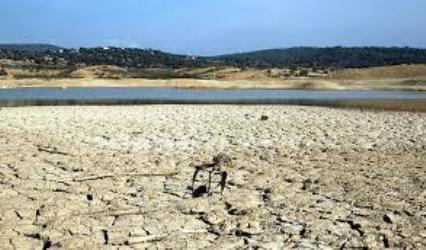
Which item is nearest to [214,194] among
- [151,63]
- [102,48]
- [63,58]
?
[151,63]

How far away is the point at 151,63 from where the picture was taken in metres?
135

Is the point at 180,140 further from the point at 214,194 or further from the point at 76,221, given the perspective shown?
the point at 76,221

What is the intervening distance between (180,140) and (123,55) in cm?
13653

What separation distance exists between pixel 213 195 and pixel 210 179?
51cm

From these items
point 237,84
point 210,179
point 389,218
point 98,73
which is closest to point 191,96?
point 237,84

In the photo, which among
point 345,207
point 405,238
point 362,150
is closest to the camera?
point 405,238

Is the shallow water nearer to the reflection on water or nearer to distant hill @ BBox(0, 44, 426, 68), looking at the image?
the reflection on water

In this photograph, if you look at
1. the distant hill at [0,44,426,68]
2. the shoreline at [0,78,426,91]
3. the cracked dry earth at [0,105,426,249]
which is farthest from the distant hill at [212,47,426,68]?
the cracked dry earth at [0,105,426,249]

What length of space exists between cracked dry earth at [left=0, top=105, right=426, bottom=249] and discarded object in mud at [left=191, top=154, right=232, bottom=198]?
0.17 m

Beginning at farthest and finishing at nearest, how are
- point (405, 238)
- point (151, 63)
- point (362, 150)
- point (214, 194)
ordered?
point (151, 63) → point (362, 150) → point (214, 194) → point (405, 238)

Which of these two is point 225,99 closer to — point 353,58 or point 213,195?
point 213,195

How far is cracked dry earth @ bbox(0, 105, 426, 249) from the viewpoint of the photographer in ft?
23.1

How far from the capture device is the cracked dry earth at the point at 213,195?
23.1ft

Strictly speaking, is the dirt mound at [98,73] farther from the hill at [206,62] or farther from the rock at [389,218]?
the rock at [389,218]
